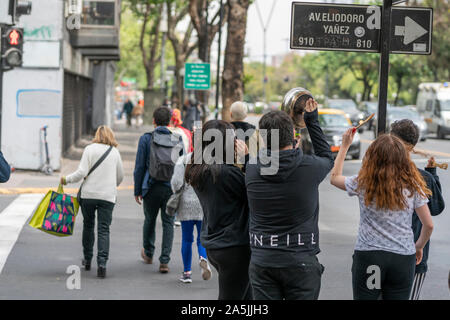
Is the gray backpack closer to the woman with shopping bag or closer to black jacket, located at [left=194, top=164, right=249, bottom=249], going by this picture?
the woman with shopping bag

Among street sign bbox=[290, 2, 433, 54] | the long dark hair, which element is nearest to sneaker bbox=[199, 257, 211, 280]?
street sign bbox=[290, 2, 433, 54]

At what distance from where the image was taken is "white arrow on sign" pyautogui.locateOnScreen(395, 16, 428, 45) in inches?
312

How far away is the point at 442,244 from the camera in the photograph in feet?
37.8

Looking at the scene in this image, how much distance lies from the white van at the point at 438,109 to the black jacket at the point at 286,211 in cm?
3762

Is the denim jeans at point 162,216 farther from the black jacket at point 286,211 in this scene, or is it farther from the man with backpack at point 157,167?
the black jacket at point 286,211

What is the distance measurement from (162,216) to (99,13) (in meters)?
16.0

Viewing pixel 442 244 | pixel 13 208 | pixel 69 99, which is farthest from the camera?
pixel 69 99

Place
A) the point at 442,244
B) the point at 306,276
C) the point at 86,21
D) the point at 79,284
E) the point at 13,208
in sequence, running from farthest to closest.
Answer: the point at 86,21 < the point at 13,208 < the point at 442,244 < the point at 79,284 < the point at 306,276

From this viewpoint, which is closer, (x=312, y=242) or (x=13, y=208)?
(x=312, y=242)

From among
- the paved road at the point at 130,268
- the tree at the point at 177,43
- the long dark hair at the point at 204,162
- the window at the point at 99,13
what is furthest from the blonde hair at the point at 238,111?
the tree at the point at 177,43

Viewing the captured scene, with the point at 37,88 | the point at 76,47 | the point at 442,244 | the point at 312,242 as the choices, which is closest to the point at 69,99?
the point at 76,47
